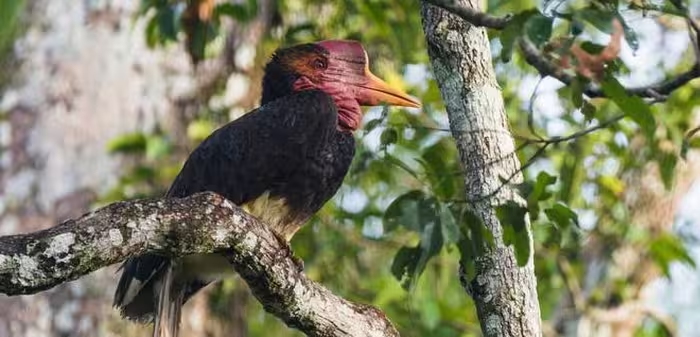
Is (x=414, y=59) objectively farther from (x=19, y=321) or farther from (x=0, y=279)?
(x=0, y=279)

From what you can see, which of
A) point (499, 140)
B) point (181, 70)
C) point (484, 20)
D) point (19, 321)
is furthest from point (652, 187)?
point (484, 20)

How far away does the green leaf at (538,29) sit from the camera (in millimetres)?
2180

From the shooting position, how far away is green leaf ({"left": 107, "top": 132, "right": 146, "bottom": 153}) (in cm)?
512

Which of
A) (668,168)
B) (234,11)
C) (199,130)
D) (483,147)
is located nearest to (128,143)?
(199,130)

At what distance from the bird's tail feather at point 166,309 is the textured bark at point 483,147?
0.80m

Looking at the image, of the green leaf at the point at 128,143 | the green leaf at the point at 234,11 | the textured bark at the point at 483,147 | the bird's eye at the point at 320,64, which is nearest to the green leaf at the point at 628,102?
the textured bark at the point at 483,147

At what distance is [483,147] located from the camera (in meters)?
2.90

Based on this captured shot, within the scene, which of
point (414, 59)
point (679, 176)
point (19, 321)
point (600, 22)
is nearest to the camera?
point (600, 22)

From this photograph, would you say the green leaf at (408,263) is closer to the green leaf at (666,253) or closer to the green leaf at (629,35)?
the green leaf at (629,35)

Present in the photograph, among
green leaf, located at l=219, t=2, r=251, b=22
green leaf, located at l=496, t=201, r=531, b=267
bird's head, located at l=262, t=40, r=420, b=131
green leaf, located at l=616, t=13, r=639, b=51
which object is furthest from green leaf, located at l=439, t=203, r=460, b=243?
green leaf, located at l=219, t=2, r=251, b=22

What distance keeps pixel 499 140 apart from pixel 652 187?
3.37 m

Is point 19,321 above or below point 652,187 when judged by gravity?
below

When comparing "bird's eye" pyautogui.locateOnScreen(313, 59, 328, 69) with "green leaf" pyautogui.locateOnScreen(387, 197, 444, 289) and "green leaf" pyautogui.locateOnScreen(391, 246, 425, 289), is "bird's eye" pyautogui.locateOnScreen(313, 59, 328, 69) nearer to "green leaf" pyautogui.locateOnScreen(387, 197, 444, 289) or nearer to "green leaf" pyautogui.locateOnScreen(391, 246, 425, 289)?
"green leaf" pyautogui.locateOnScreen(391, 246, 425, 289)

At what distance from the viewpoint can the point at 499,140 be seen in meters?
2.90
